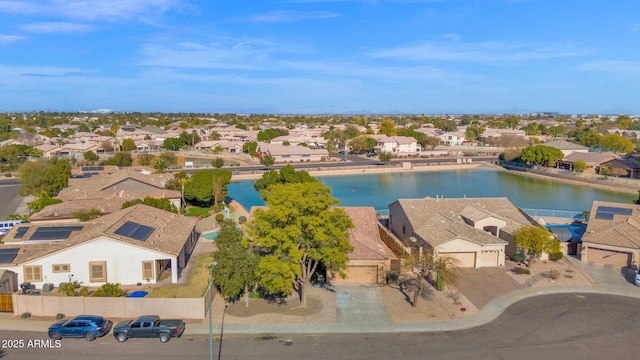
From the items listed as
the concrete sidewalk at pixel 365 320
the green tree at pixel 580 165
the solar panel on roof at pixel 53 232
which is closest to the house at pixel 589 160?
the green tree at pixel 580 165

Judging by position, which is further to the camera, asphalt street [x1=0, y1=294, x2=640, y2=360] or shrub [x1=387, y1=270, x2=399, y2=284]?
shrub [x1=387, y1=270, x2=399, y2=284]

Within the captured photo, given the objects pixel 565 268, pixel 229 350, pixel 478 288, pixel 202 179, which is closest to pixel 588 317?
pixel 478 288

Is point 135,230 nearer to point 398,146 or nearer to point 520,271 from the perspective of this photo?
point 520,271

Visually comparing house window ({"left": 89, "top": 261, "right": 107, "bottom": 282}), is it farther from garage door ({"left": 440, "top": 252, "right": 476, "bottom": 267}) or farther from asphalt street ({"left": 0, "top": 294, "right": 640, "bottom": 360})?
garage door ({"left": 440, "top": 252, "right": 476, "bottom": 267})

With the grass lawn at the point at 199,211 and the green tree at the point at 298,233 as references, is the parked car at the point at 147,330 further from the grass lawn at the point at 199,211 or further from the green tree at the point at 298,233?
the grass lawn at the point at 199,211

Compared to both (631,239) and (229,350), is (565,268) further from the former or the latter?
(229,350)

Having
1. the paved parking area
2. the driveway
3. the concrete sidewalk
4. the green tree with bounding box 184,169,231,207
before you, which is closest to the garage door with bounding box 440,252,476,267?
the driveway

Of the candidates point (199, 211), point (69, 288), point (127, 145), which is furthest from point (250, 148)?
A: point (69, 288)
